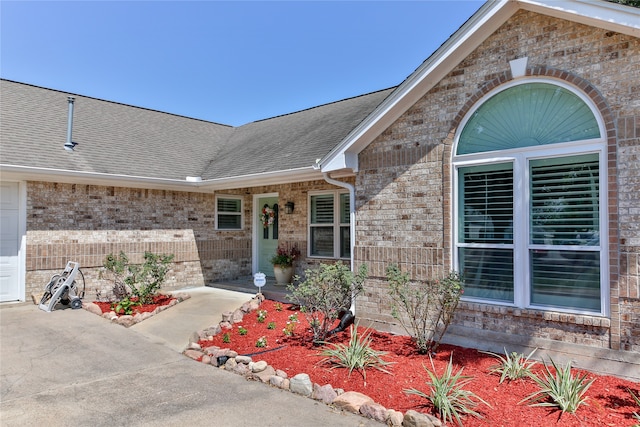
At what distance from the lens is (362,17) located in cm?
Answer: 1052

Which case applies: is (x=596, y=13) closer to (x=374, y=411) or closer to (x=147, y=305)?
(x=374, y=411)

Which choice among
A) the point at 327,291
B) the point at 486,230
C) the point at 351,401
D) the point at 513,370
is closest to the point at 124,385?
the point at 351,401

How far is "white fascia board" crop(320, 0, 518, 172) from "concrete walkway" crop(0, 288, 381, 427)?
3.94m

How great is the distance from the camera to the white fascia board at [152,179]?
8312mm

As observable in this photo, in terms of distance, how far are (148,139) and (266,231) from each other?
189 inches

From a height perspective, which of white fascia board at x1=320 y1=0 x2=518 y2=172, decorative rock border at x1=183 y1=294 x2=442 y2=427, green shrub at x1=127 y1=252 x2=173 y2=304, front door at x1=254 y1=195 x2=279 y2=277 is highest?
white fascia board at x1=320 y1=0 x2=518 y2=172

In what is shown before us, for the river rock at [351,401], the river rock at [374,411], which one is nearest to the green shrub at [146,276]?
the river rock at [351,401]

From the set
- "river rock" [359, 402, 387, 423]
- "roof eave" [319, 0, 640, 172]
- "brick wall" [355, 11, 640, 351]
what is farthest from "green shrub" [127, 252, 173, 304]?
"river rock" [359, 402, 387, 423]

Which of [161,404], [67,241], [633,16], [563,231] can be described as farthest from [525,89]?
[67,241]

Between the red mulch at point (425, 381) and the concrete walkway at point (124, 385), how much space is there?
0.55 meters

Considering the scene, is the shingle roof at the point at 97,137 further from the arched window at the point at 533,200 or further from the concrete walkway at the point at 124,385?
the arched window at the point at 533,200

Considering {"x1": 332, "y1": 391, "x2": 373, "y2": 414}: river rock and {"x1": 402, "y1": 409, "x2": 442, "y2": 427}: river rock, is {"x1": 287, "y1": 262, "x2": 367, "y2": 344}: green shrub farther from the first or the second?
{"x1": 402, "y1": 409, "x2": 442, "y2": 427}: river rock

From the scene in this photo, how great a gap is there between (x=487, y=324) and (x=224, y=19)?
10.5 m

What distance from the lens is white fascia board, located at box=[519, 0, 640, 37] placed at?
4.33 m
